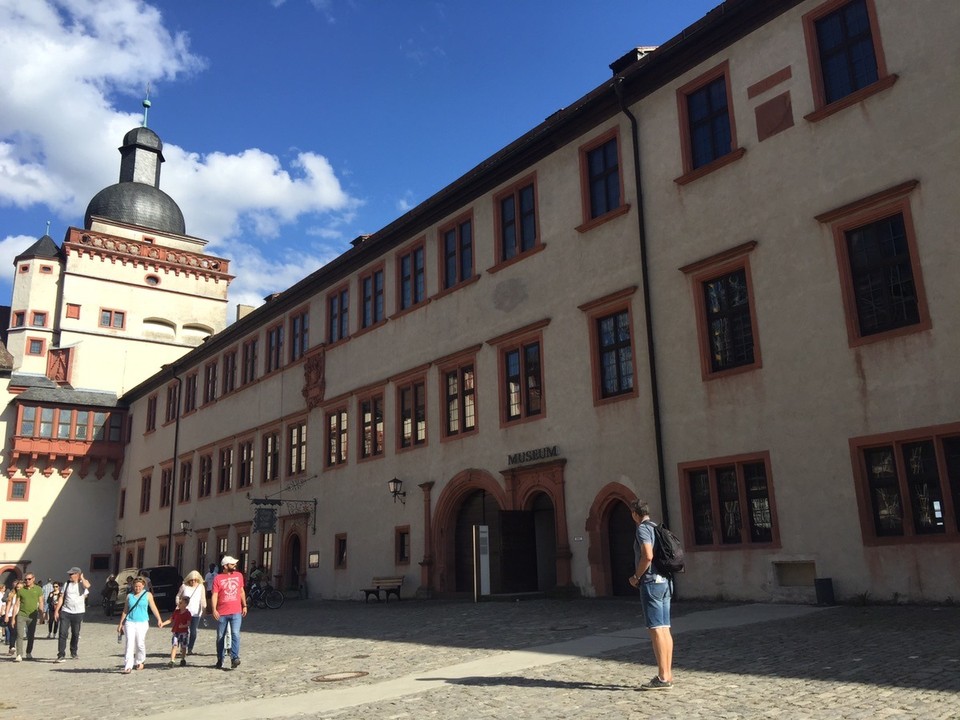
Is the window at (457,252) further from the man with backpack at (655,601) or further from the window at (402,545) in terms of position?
the man with backpack at (655,601)

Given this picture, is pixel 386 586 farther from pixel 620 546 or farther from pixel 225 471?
pixel 225 471

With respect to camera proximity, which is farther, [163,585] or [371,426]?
[163,585]

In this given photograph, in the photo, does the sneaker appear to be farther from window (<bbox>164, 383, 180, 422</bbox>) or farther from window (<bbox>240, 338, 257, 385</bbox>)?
window (<bbox>164, 383, 180, 422</bbox>)

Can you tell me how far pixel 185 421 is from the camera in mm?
45281

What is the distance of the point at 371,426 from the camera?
30.0 meters

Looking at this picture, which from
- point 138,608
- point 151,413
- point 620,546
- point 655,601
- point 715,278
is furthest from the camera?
point 151,413

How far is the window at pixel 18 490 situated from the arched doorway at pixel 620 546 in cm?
4181

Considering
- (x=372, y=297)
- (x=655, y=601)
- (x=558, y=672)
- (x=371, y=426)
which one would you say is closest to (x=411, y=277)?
(x=372, y=297)

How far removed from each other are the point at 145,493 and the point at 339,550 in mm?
23157

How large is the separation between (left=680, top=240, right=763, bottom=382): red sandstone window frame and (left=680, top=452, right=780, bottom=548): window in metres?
1.82

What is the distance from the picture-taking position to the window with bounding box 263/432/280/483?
117 ft

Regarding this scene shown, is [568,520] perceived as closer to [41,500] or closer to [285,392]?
[285,392]

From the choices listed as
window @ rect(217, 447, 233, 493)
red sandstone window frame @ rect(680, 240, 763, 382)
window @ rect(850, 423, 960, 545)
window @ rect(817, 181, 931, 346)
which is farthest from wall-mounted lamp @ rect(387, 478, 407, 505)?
window @ rect(817, 181, 931, 346)

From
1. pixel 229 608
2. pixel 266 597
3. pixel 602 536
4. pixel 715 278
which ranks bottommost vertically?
pixel 266 597
